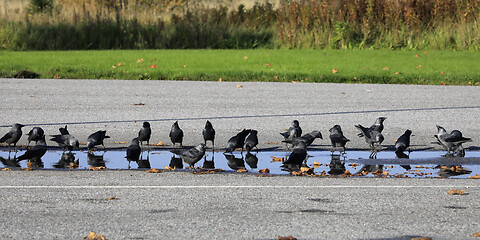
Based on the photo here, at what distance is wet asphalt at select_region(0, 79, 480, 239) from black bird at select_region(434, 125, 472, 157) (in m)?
0.45

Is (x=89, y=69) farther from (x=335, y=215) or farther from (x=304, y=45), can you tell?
(x=335, y=215)

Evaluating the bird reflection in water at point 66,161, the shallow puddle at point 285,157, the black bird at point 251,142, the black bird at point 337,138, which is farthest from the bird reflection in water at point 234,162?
the bird reflection in water at point 66,161

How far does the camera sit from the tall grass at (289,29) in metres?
23.0

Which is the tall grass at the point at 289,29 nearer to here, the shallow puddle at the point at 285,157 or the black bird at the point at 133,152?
the shallow puddle at the point at 285,157

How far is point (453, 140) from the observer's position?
870cm

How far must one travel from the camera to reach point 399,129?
A: 34.2ft

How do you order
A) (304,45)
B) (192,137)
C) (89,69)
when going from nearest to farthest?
(192,137), (89,69), (304,45)

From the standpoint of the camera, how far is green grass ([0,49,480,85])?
16703mm

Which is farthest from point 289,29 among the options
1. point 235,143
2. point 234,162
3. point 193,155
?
point 193,155

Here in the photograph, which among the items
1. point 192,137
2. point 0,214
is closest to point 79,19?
point 192,137

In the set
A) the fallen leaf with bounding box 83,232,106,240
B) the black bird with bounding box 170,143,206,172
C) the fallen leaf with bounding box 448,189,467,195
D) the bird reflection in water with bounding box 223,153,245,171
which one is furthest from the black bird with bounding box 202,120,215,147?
the fallen leaf with bounding box 83,232,106,240

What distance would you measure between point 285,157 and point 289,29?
15646 millimetres

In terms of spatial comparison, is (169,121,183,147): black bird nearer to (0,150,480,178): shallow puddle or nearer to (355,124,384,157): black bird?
(0,150,480,178): shallow puddle

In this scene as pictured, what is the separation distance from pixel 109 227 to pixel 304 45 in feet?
60.7
